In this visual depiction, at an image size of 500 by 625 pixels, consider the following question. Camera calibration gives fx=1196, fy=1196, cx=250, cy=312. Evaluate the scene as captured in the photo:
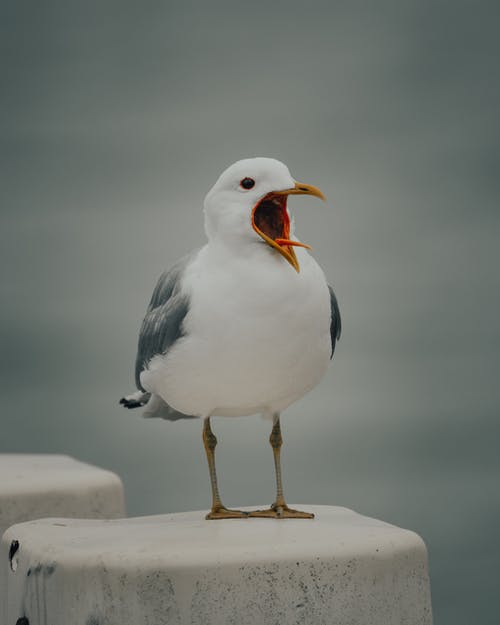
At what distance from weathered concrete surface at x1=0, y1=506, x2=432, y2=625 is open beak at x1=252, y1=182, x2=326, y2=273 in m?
0.69

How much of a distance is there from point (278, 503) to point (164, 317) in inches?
23.5

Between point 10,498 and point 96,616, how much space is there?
1.18m

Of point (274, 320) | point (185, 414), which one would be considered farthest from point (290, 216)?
point (185, 414)

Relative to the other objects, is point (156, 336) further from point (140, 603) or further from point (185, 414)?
point (140, 603)

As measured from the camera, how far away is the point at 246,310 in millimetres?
2932

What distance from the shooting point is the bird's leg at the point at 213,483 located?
10.4ft

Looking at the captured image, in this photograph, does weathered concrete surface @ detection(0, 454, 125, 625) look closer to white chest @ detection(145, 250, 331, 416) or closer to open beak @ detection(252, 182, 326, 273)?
white chest @ detection(145, 250, 331, 416)

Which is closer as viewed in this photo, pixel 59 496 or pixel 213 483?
pixel 213 483

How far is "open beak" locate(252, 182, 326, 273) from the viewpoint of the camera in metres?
2.95

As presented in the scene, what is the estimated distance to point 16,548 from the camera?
10.3ft

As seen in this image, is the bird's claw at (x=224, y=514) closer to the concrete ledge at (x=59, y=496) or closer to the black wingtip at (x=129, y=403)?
the black wingtip at (x=129, y=403)

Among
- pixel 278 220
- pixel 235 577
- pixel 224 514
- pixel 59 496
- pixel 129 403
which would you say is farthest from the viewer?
pixel 59 496

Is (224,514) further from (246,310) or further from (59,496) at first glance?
(59,496)

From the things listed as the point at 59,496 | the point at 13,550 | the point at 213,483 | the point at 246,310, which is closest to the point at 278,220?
the point at 246,310
